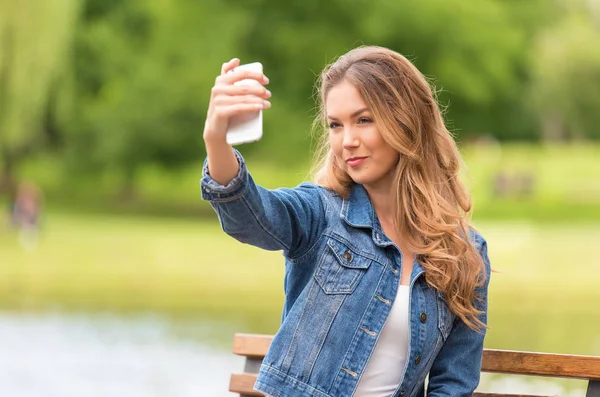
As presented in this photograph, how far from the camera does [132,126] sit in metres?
26.6

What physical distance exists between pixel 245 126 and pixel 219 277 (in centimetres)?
1486

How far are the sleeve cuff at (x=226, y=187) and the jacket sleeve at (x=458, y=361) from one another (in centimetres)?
77

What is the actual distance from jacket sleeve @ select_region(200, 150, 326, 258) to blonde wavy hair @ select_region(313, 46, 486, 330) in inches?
5.9

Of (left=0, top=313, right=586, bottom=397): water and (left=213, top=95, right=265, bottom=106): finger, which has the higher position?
(left=213, top=95, right=265, bottom=106): finger

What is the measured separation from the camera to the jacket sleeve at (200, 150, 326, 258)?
2.37 metres

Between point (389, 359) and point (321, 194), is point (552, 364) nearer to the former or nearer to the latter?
point (389, 359)

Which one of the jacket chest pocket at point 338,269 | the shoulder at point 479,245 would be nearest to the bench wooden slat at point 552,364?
the shoulder at point 479,245

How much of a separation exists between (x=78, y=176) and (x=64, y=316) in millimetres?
17650

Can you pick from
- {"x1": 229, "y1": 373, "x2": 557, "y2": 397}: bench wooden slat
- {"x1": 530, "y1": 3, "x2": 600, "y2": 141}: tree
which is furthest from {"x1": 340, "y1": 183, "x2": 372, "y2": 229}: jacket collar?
{"x1": 530, "y1": 3, "x2": 600, "y2": 141}: tree

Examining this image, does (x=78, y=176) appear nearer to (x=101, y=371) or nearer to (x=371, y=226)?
(x=101, y=371)

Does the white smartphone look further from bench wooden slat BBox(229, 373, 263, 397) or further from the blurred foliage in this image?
the blurred foliage

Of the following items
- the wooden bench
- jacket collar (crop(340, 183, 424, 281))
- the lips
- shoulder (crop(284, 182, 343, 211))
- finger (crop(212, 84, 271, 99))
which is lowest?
the wooden bench

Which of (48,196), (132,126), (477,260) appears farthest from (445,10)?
(477,260)

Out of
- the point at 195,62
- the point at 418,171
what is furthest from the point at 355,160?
the point at 195,62
